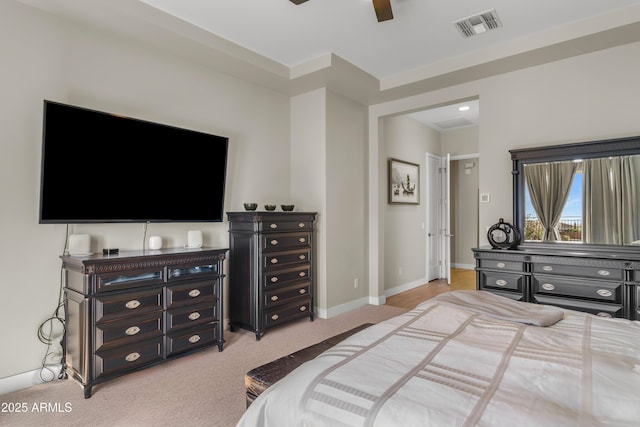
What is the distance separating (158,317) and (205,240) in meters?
1.02

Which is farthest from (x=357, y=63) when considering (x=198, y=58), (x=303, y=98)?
(x=198, y=58)

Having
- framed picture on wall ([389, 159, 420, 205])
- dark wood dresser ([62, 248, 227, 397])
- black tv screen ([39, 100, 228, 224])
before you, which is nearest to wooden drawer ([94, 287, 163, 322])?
dark wood dresser ([62, 248, 227, 397])

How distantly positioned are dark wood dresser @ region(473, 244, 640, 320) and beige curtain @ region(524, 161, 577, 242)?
23 centimetres

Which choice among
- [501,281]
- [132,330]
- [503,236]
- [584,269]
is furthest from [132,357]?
[584,269]

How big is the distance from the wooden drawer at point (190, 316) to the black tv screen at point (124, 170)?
80cm

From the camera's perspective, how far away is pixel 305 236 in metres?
3.98

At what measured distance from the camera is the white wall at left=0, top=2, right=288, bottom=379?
245 cm

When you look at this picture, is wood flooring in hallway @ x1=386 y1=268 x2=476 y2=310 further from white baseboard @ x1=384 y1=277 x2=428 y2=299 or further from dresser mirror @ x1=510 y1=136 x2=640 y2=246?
dresser mirror @ x1=510 y1=136 x2=640 y2=246

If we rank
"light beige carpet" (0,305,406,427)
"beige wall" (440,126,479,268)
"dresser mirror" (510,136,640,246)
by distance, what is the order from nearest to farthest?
"light beige carpet" (0,305,406,427) < "dresser mirror" (510,136,640,246) < "beige wall" (440,126,479,268)

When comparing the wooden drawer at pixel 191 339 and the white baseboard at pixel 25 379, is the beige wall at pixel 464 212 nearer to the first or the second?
the wooden drawer at pixel 191 339

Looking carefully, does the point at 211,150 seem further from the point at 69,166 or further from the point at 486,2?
the point at 486,2

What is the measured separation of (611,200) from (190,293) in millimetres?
3783

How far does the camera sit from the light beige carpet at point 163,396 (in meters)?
2.11

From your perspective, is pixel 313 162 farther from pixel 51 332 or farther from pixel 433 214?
pixel 433 214
